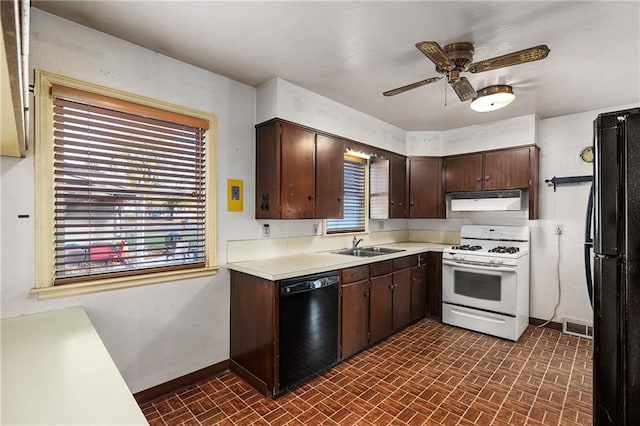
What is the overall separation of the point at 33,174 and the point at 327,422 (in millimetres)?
2446

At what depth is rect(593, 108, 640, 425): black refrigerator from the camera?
4.14 feet

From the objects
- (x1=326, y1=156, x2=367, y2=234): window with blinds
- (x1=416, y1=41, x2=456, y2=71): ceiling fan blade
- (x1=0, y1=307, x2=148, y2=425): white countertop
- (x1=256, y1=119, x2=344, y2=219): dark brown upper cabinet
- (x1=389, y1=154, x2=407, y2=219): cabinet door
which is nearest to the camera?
(x1=0, y1=307, x2=148, y2=425): white countertop

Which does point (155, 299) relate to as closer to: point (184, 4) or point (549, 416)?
point (184, 4)

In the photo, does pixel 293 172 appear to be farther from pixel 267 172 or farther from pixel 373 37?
pixel 373 37

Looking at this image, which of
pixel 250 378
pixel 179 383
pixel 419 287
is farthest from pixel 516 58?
pixel 179 383

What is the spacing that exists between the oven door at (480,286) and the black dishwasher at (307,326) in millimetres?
1823

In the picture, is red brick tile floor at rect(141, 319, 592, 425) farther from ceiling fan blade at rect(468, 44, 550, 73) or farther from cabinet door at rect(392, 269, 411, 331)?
ceiling fan blade at rect(468, 44, 550, 73)

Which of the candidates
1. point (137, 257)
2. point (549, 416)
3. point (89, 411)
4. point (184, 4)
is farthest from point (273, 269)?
point (549, 416)

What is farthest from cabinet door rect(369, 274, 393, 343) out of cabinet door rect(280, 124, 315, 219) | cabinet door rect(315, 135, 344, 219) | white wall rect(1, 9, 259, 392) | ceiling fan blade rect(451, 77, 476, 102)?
ceiling fan blade rect(451, 77, 476, 102)

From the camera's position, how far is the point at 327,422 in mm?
2137

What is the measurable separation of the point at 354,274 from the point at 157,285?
1.69 metres

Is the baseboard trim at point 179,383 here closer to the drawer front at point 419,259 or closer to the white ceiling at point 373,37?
the drawer front at point 419,259

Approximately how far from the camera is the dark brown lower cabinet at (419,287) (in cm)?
395

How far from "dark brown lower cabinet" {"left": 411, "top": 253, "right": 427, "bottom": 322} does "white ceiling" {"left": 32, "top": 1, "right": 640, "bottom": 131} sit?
2.08 metres
